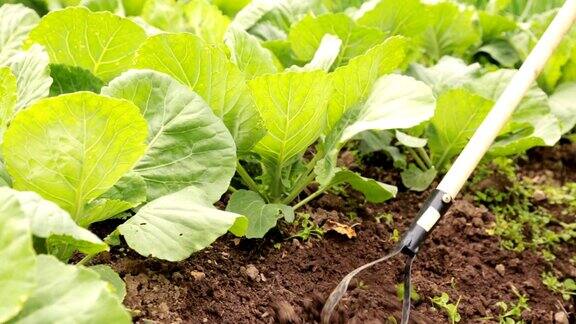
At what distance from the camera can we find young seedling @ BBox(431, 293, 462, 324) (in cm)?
191

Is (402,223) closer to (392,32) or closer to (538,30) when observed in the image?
(392,32)

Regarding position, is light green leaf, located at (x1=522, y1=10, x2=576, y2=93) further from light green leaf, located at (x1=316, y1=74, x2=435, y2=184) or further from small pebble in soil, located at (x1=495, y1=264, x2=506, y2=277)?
light green leaf, located at (x1=316, y1=74, x2=435, y2=184)

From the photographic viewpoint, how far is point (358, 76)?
6.39ft

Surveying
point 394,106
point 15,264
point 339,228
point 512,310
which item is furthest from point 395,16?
point 15,264

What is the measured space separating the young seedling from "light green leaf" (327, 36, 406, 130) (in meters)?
0.55

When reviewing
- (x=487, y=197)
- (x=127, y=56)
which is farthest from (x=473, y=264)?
(x=127, y=56)

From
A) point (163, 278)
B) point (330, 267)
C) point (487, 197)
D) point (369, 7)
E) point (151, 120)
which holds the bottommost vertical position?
point (487, 197)

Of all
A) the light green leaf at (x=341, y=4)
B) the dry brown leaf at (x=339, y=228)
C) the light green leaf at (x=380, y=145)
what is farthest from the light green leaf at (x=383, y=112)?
the light green leaf at (x=341, y=4)

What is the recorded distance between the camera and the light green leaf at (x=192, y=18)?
2.48 m

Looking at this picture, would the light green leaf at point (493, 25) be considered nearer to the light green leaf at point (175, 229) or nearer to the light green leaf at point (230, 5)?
the light green leaf at point (230, 5)

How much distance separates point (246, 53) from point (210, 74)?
0.22 m

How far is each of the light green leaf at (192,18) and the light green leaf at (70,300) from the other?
1.39 meters

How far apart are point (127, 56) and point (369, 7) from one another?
3.13 feet

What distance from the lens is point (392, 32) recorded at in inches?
102
